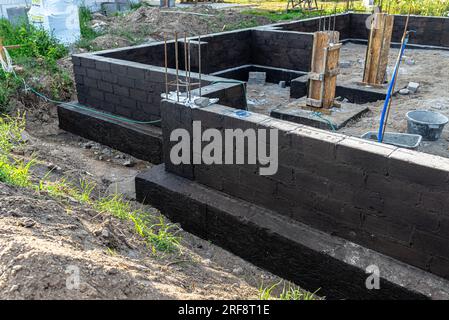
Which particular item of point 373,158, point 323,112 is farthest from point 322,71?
point 373,158

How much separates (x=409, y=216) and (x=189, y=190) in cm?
236

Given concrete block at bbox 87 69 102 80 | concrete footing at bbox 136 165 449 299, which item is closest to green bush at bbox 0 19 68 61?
concrete block at bbox 87 69 102 80

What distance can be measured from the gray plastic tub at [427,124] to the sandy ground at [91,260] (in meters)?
2.93

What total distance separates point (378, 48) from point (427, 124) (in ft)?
10.2

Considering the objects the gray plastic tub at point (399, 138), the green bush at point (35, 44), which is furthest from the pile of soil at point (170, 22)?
the gray plastic tub at point (399, 138)

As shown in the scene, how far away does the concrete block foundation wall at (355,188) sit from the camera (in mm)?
3352

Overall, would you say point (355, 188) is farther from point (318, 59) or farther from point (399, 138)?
point (318, 59)

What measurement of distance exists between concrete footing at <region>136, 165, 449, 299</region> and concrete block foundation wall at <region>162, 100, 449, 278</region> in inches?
4.3

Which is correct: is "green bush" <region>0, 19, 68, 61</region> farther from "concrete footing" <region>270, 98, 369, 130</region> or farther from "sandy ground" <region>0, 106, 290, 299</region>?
"concrete footing" <region>270, 98, 369, 130</region>

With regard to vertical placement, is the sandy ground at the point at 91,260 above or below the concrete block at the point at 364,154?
below

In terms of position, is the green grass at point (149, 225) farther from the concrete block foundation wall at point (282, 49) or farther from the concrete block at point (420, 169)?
the concrete block foundation wall at point (282, 49)

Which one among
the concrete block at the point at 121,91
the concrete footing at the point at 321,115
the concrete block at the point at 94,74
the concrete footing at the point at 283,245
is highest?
the concrete block at the point at 94,74

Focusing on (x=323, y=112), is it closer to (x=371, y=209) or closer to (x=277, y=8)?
(x=371, y=209)

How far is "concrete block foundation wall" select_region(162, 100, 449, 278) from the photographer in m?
3.35
